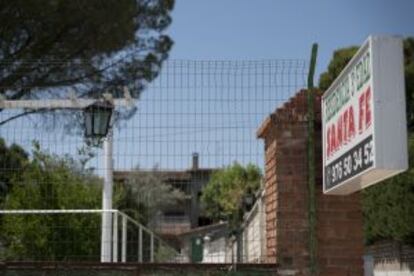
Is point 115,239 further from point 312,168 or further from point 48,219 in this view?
point 312,168

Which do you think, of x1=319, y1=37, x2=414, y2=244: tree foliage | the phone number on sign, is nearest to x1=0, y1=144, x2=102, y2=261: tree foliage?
the phone number on sign

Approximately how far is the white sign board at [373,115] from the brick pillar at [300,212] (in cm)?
114

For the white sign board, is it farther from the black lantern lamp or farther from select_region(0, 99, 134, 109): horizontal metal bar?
select_region(0, 99, 134, 109): horizontal metal bar

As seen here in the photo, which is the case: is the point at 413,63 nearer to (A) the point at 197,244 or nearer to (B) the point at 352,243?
(A) the point at 197,244

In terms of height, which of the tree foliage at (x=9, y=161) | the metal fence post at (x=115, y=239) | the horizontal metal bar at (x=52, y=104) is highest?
the horizontal metal bar at (x=52, y=104)

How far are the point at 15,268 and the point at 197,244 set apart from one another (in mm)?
4849

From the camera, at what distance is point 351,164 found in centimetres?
520

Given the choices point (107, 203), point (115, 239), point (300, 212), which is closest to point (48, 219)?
point (107, 203)

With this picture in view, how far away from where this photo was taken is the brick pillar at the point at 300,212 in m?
6.56

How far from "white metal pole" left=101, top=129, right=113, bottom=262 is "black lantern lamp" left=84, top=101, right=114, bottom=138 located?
5.4 inches

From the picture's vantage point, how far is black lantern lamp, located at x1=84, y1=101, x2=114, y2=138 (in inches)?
332

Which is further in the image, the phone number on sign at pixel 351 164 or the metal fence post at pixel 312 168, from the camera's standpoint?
the metal fence post at pixel 312 168

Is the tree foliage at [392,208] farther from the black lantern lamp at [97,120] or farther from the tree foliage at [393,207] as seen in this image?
the black lantern lamp at [97,120]

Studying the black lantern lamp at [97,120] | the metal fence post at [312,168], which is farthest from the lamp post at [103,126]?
the metal fence post at [312,168]
